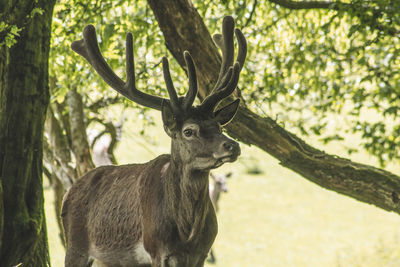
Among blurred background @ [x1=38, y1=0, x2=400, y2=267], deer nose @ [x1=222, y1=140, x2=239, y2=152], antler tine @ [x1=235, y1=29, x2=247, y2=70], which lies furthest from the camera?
blurred background @ [x1=38, y1=0, x2=400, y2=267]

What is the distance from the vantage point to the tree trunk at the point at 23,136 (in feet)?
12.3

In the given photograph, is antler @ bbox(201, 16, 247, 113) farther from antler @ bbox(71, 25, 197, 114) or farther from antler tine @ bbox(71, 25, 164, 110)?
antler tine @ bbox(71, 25, 164, 110)

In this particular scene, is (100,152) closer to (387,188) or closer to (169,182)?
(387,188)

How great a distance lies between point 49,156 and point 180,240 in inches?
208

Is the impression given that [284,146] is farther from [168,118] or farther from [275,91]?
[168,118]

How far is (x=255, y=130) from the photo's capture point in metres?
5.09

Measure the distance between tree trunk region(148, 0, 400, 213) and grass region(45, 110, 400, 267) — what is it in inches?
278

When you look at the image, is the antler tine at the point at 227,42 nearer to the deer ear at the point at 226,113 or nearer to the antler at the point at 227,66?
the antler at the point at 227,66

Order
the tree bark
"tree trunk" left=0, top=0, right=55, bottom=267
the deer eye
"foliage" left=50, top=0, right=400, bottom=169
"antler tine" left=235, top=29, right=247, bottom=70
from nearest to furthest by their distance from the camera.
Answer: the deer eye
"tree trunk" left=0, top=0, right=55, bottom=267
"antler tine" left=235, top=29, right=247, bottom=70
"foliage" left=50, top=0, right=400, bottom=169
the tree bark

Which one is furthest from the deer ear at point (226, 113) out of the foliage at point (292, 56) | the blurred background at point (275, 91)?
the foliage at point (292, 56)

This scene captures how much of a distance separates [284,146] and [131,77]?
2.17 m

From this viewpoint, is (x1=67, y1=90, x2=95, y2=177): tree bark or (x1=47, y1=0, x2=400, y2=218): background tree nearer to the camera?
(x1=47, y1=0, x2=400, y2=218): background tree

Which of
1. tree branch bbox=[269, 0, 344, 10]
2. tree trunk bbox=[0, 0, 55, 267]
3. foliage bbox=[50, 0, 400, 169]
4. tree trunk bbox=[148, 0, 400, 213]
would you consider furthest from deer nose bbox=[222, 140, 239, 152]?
tree branch bbox=[269, 0, 344, 10]

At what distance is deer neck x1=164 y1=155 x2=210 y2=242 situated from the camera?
10.6 feet
